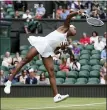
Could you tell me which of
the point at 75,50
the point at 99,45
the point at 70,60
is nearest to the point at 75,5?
the point at 99,45

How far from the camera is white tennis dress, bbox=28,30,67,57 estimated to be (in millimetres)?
9914

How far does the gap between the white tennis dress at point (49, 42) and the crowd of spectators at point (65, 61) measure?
7.05m

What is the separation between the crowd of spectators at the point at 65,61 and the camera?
17.4 metres

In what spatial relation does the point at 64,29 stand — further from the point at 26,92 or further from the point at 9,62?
the point at 9,62

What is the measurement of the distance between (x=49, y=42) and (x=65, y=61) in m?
8.96

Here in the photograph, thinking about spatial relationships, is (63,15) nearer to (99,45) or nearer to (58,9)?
(58,9)

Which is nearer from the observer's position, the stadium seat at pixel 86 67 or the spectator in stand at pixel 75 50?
the stadium seat at pixel 86 67

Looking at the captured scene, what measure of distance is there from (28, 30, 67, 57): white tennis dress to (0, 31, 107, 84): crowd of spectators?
23.1ft

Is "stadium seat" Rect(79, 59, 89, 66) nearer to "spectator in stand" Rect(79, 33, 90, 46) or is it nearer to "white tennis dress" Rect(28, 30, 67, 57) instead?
"spectator in stand" Rect(79, 33, 90, 46)

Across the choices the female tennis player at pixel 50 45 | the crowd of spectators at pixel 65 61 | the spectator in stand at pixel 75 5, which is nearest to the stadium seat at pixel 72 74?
the crowd of spectators at pixel 65 61

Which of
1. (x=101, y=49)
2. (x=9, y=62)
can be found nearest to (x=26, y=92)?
(x=9, y=62)

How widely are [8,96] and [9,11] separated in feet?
25.3

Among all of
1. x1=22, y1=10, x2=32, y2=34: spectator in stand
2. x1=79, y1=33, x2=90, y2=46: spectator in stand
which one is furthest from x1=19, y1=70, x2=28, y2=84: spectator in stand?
x1=22, y1=10, x2=32, y2=34: spectator in stand

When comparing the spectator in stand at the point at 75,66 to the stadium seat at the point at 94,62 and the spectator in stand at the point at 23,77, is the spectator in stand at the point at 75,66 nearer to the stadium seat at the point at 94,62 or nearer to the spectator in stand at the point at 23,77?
the stadium seat at the point at 94,62
